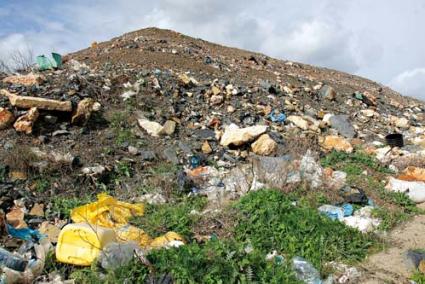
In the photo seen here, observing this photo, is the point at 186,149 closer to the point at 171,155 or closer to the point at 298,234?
the point at 171,155

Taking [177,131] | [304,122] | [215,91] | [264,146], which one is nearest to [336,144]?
[304,122]

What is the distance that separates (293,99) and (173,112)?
2.71 metres

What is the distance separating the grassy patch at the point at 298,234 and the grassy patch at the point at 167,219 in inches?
17.2

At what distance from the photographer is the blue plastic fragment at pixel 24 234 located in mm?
A: 3387

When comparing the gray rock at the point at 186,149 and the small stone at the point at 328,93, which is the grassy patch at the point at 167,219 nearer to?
the gray rock at the point at 186,149

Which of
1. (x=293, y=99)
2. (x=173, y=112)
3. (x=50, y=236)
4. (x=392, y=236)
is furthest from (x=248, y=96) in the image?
(x=50, y=236)

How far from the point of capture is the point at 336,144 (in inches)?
258

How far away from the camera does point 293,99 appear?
8398 mm

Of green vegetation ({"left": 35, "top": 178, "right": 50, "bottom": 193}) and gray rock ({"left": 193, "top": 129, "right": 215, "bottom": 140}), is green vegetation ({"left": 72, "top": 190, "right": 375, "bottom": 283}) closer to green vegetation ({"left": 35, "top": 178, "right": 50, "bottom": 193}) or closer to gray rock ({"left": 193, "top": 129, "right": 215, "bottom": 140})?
green vegetation ({"left": 35, "top": 178, "right": 50, "bottom": 193})

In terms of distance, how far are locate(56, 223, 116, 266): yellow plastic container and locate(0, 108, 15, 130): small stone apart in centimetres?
284

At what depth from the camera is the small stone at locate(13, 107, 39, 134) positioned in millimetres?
5320

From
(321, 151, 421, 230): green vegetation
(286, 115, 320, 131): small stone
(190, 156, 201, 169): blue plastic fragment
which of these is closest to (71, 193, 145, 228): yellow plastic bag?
(190, 156, 201, 169): blue plastic fragment

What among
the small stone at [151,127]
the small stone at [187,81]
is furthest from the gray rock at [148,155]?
the small stone at [187,81]

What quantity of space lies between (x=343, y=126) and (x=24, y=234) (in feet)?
18.6
